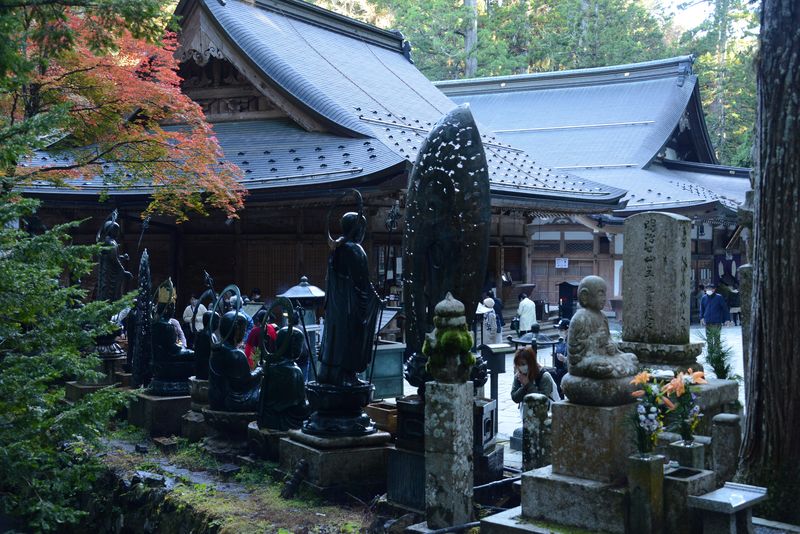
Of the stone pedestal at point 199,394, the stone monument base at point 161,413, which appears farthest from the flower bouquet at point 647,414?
the stone monument base at point 161,413

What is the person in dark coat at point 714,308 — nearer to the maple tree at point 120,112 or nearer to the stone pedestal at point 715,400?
the maple tree at point 120,112

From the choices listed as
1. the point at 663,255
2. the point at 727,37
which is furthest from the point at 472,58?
the point at 663,255

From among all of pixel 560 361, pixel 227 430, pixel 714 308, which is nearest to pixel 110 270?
pixel 227 430

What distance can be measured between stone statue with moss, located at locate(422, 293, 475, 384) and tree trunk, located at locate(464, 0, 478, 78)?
34268 millimetres

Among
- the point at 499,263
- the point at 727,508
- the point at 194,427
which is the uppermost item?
the point at 499,263

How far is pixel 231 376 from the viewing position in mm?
8984

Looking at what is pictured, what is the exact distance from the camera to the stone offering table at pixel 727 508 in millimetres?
4961

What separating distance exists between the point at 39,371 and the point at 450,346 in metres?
3.77

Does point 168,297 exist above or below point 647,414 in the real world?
above

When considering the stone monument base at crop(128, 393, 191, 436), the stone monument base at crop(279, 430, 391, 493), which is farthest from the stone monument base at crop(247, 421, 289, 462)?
the stone monument base at crop(128, 393, 191, 436)

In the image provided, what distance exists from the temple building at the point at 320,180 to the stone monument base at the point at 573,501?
266 inches

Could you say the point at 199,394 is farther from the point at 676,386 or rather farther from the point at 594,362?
the point at 676,386

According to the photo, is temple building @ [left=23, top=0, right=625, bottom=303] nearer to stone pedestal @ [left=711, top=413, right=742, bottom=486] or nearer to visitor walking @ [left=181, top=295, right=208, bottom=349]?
visitor walking @ [left=181, top=295, right=208, bottom=349]

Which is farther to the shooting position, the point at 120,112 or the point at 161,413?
the point at 120,112
